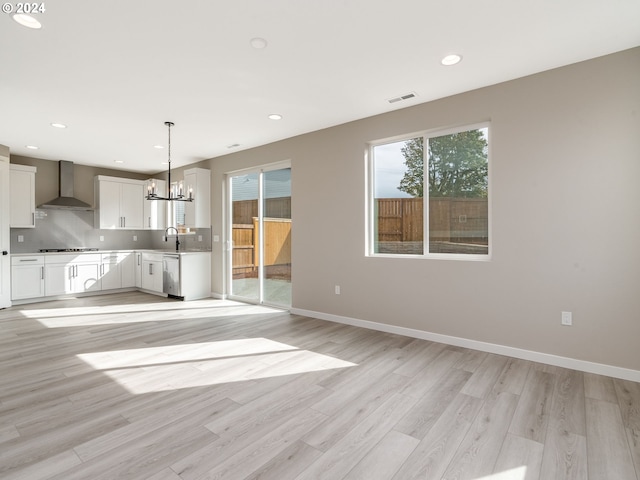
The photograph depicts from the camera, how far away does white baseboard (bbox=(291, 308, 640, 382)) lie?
9.13ft

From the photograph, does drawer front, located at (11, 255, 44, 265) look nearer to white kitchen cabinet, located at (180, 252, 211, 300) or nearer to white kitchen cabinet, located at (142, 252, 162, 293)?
white kitchen cabinet, located at (142, 252, 162, 293)

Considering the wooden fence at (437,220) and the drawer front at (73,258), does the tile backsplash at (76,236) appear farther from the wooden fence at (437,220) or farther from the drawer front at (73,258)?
the wooden fence at (437,220)

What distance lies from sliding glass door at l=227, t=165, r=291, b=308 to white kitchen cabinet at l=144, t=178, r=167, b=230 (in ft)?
7.18

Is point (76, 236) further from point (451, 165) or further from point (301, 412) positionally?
point (451, 165)

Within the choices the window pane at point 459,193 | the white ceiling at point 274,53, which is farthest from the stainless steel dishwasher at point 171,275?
the window pane at point 459,193

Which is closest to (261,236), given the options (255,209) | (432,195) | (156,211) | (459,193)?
(255,209)

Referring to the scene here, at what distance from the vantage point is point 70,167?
22.1ft

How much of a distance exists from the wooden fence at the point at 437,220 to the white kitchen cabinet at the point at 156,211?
5.41 m

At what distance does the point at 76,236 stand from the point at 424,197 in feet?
23.0

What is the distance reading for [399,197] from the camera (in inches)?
165

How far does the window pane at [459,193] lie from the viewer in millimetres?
3551

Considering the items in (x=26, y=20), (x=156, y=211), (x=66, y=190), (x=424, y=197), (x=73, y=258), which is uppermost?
(x=26, y=20)

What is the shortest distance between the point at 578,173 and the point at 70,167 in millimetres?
8255

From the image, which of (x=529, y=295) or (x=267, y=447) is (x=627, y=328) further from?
(x=267, y=447)
